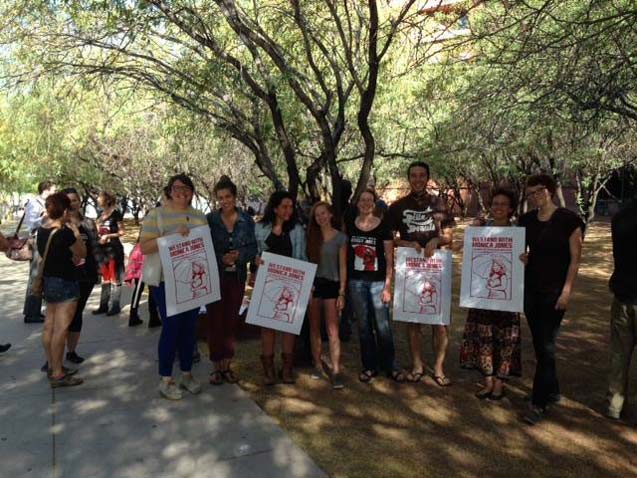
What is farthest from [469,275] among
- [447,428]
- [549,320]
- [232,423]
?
[232,423]

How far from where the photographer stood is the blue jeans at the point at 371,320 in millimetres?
4910

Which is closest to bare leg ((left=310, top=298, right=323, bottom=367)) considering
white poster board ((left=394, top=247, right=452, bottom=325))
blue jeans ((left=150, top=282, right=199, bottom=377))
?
white poster board ((left=394, top=247, right=452, bottom=325))

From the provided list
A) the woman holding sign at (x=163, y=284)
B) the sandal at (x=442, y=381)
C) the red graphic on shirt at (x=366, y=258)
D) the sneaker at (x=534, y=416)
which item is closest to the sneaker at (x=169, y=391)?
the woman holding sign at (x=163, y=284)

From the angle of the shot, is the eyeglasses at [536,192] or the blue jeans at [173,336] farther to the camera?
the blue jeans at [173,336]

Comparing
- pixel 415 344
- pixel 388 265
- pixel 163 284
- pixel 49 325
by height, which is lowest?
pixel 415 344

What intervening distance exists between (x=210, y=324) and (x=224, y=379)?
538mm

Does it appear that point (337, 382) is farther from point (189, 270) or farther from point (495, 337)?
point (189, 270)

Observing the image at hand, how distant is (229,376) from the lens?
5.03 metres

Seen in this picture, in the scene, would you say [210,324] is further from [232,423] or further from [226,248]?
[232,423]

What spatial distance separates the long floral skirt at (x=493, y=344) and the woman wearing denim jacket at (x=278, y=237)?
5.11ft

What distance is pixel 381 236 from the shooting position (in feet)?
15.9

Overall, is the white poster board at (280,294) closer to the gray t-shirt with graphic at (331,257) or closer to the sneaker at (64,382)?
the gray t-shirt with graphic at (331,257)

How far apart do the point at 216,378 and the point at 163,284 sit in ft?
3.42

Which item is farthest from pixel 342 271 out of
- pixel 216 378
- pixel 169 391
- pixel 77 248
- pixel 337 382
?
pixel 77 248
